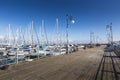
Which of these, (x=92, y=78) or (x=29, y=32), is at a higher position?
(x=29, y=32)

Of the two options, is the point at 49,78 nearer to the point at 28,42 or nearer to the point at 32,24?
the point at 32,24

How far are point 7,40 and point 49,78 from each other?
91.1 ft

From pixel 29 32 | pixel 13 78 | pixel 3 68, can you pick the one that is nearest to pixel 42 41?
pixel 29 32

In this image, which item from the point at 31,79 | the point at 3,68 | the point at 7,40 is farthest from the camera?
the point at 7,40

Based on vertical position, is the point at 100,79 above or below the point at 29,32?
below

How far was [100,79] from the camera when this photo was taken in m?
4.85

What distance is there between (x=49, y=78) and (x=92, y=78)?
179cm

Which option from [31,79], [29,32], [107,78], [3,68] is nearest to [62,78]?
[31,79]

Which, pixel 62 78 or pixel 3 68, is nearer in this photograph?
pixel 62 78

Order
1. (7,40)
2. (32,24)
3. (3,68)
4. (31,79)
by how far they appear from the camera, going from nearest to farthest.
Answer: (31,79)
(3,68)
(32,24)
(7,40)

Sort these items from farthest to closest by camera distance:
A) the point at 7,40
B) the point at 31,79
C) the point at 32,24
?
the point at 7,40, the point at 32,24, the point at 31,79

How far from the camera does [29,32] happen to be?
98.0 feet

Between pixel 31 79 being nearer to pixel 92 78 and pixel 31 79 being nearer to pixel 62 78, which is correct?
pixel 62 78

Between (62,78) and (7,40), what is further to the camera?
(7,40)
